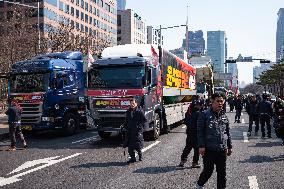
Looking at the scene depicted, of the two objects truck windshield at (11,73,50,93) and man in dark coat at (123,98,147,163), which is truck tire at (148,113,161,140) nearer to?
man in dark coat at (123,98,147,163)

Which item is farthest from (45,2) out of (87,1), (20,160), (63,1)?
(20,160)

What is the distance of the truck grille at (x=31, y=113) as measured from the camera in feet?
52.1

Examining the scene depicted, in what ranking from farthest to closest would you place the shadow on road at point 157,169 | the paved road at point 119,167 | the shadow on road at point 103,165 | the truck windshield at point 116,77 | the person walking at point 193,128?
the truck windshield at point 116,77, the shadow on road at point 103,165, the person walking at point 193,128, the shadow on road at point 157,169, the paved road at point 119,167

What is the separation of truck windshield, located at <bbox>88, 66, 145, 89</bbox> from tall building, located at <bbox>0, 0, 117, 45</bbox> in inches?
2150

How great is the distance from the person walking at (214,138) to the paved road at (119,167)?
5.01ft

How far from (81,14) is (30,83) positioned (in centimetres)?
8344

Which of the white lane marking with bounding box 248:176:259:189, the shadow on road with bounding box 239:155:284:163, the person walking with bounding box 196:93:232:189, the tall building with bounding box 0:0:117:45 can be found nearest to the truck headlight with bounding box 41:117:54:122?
the shadow on road with bounding box 239:155:284:163

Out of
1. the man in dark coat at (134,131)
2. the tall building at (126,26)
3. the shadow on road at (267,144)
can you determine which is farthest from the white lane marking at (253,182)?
the tall building at (126,26)

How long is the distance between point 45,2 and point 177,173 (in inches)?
2880

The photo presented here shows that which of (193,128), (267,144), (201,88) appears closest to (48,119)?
(193,128)

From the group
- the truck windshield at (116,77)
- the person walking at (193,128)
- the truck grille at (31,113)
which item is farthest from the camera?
the truck grille at (31,113)

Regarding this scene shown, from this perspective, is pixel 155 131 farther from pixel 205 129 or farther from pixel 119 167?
pixel 205 129

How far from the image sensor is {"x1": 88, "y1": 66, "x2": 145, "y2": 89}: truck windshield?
45.1 feet

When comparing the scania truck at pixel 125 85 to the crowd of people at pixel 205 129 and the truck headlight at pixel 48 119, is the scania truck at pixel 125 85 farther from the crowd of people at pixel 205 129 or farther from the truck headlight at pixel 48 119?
the crowd of people at pixel 205 129
